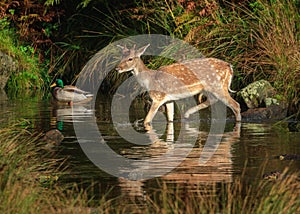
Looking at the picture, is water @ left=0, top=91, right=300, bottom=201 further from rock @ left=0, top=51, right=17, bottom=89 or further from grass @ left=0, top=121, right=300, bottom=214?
rock @ left=0, top=51, right=17, bottom=89

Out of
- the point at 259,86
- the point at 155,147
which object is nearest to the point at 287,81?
the point at 259,86

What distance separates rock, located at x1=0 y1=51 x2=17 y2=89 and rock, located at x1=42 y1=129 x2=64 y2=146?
1159cm

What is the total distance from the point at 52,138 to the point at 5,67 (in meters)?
11.8

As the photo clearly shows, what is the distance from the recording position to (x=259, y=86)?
1767cm

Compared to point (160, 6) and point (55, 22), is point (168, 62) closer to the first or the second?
point (160, 6)

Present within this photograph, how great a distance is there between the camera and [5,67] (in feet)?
82.0

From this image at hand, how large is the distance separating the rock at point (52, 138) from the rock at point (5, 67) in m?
11.6

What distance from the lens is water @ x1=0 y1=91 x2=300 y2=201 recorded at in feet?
33.5

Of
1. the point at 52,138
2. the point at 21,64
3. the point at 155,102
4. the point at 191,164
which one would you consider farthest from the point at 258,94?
the point at 21,64

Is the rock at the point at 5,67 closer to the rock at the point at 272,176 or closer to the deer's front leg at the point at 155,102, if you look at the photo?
the deer's front leg at the point at 155,102

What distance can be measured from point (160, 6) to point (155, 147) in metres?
9.53

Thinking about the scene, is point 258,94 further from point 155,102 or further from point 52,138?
point 52,138

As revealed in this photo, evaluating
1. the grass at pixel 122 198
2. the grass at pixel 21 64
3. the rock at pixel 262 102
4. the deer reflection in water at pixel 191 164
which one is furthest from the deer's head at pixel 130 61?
the grass at pixel 21 64

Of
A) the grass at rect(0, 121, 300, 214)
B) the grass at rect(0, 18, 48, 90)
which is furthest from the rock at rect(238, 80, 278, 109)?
the grass at rect(0, 18, 48, 90)
